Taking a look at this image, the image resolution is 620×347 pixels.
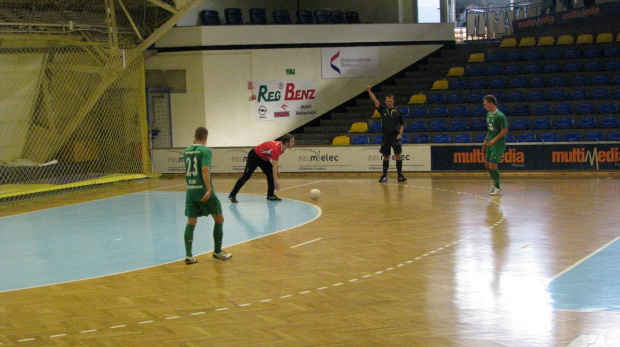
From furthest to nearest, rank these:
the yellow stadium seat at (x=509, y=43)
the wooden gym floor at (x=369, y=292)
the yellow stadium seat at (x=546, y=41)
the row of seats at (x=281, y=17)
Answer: the yellow stadium seat at (x=509, y=43)
the yellow stadium seat at (x=546, y=41)
the row of seats at (x=281, y=17)
the wooden gym floor at (x=369, y=292)

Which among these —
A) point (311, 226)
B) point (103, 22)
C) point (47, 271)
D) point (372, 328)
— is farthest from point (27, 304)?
point (103, 22)

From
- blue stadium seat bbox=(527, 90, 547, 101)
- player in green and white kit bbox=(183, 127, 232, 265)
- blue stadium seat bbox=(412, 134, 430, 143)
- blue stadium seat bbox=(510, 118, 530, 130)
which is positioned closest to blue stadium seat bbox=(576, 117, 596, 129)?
blue stadium seat bbox=(510, 118, 530, 130)

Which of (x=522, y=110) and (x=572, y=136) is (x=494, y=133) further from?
(x=522, y=110)

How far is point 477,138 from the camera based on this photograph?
21.0 m

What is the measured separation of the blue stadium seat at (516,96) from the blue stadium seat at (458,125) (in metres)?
1.88

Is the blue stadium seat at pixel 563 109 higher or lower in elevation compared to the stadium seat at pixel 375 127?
higher

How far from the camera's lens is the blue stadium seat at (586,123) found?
68.3 feet

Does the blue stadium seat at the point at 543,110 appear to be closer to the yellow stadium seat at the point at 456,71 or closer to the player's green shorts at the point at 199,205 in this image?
the yellow stadium seat at the point at 456,71

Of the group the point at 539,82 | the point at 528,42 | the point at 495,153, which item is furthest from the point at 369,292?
the point at 528,42

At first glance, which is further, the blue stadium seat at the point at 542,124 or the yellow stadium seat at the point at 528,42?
the yellow stadium seat at the point at 528,42

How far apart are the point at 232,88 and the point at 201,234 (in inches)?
506

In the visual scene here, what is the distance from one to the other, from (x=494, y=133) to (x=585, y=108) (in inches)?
327

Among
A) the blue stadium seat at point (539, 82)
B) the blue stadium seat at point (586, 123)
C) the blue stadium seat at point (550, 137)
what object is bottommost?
the blue stadium seat at point (550, 137)

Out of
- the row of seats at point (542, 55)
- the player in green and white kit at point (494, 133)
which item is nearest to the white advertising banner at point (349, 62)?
the row of seats at point (542, 55)
